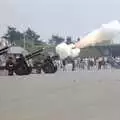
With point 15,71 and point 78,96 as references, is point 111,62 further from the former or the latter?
point 15,71

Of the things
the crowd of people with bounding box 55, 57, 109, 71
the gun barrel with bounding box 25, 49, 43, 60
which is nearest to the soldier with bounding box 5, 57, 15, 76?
the gun barrel with bounding box 25, 49, 43, 60

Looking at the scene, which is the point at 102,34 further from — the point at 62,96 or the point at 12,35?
the point at 12,35

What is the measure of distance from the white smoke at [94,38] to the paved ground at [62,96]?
257mm

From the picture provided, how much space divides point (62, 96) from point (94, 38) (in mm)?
554

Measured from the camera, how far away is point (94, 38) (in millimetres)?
3164

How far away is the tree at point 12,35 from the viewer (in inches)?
128

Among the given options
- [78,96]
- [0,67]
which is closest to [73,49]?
[78,96]

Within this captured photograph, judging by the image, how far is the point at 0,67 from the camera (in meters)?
3.43

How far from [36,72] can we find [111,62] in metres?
0.79

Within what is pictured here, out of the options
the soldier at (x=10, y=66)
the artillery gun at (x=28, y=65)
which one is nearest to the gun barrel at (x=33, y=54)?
the artillery gun at (x=28, y=65)

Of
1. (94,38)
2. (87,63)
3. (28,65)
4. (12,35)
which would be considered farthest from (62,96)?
(28,65)

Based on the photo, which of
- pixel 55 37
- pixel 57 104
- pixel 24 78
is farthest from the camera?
pixel 24 78

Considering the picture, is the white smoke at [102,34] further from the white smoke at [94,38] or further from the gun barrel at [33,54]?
the gun barrel at [33,54]

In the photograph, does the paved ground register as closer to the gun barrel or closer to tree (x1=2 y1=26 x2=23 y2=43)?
the gun barrel
